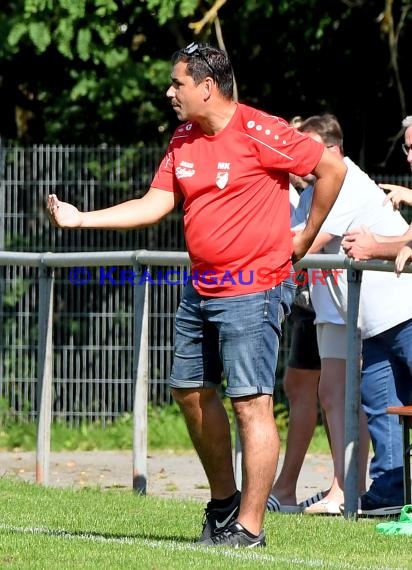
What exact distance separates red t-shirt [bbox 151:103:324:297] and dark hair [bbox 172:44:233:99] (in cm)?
16

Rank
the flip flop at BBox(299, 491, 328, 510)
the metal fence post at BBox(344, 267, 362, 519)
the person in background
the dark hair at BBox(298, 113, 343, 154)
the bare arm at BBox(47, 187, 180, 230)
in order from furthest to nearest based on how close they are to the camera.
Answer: the flip flop at BBox(299, 491, 328, 510), the dark hair at BBox(298, 113, 343, 154), the person in background, the metal fence post at BBox(344, 267, 362, 519), the bare arm at BBox(47, 187, 180, 230)

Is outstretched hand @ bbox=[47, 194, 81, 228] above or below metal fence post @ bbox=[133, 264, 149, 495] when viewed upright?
above

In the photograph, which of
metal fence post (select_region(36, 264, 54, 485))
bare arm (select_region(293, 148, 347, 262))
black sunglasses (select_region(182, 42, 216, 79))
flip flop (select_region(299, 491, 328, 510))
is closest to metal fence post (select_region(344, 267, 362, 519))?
flip flop (select_region(299, 491, 328, 510))

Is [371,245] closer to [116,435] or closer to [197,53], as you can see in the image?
[197,53]

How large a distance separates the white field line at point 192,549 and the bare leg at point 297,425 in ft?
7.23

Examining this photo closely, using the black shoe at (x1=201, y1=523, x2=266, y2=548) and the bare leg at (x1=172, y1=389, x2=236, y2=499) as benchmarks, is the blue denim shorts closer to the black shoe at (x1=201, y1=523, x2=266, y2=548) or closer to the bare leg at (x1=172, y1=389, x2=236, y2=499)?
the bare leg at (x1=172, y1=389, x2=236, y2=499)

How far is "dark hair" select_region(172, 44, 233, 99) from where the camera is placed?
5.71 metres

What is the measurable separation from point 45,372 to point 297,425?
155 cm

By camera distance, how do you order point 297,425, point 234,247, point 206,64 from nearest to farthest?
point 234,247, point 206,64, point 297,425

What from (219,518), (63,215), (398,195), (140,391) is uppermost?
(398,195)

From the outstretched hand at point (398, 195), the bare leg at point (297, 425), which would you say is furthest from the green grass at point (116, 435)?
the outstretched hand at point (398, 195)

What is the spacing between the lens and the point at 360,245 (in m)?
6.51

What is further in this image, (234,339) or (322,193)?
(322,193)

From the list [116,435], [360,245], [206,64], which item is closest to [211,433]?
[360,245]
